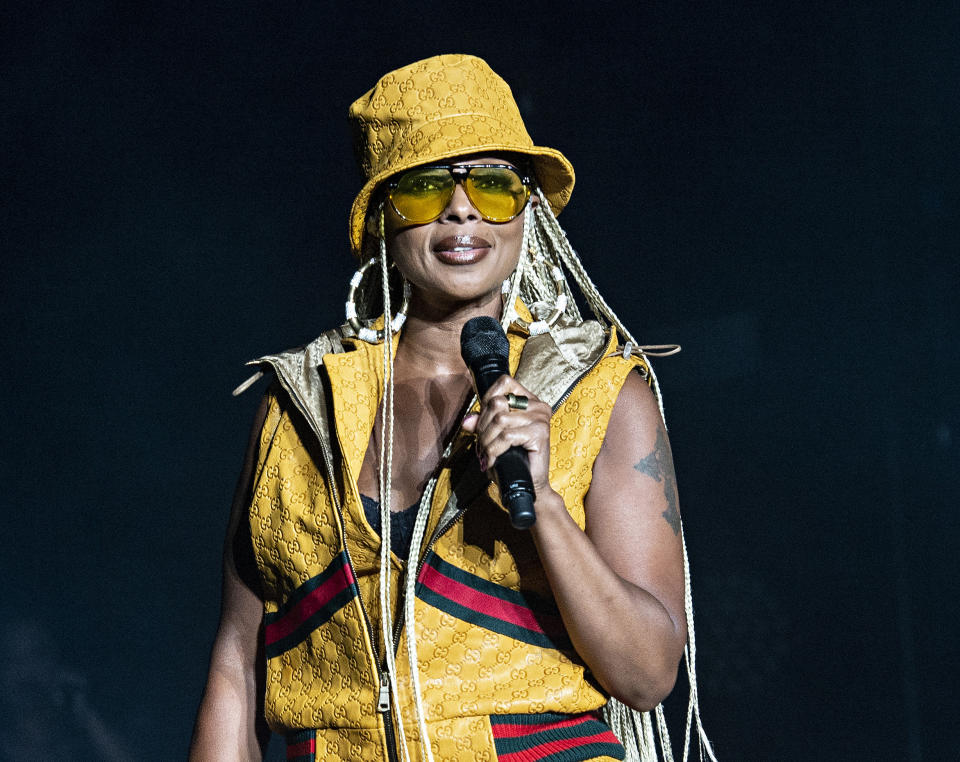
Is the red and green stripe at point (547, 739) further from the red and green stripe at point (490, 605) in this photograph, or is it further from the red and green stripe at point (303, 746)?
the red and green stripe at point (303, 746)

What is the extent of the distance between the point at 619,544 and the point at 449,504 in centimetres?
23

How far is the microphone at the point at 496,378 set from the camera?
1273mm

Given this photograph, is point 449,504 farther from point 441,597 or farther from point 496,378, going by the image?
point 496,378

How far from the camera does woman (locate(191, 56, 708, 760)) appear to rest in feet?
5.05

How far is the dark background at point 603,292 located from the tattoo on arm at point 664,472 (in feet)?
2.62

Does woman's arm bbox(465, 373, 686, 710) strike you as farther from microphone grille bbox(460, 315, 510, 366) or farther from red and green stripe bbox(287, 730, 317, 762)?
red and green stripe bbox(287, 730, 317, 762)

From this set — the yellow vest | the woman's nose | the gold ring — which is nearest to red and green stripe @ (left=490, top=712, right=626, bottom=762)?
the yellow vest

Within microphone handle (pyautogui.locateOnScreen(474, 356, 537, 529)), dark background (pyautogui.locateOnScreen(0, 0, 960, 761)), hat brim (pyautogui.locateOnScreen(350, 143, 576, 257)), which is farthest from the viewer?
dark background (pyautogui.locateOnScreen(0, 0, 960, 761))

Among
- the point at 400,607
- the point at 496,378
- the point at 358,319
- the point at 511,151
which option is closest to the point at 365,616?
the point at 400,607

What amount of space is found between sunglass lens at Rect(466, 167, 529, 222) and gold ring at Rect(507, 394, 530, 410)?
409mm

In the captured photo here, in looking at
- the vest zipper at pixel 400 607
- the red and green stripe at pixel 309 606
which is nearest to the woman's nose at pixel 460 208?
the vest zipper at pixel 400 607

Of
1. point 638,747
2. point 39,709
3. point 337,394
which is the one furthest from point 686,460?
point 39,709

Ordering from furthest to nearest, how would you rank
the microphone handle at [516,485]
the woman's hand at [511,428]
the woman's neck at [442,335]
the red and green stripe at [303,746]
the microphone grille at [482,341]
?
the woman's neck at [442,335] < the red and green stripe at [303,746] < the microphone grille at [482,341] < the woman's hand at [511,428] < the microphone handle at [516,485]

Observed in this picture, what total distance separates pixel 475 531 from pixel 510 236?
A: 1.43ft
